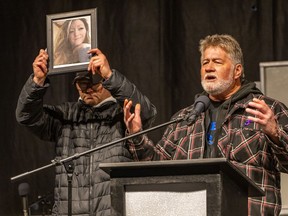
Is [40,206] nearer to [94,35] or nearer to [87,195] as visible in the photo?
[87,195]

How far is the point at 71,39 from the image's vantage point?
3838 mm

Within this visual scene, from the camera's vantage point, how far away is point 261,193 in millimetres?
2539

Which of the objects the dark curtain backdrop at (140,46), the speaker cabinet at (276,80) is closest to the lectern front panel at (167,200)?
the speaker cabinet at (276,80)

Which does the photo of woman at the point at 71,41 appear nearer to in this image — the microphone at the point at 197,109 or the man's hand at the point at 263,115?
the microphone at the point at 197,109

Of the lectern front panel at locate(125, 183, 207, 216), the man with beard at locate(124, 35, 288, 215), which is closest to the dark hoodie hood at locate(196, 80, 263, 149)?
the man with beard at locate(124, 35, 288, 215)

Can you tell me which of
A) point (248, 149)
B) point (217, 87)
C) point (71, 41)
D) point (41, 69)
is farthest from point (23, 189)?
point (248, 149)

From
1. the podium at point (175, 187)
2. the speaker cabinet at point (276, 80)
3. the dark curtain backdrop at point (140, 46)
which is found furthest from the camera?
the dark curtain backdrop at point (140, 46)

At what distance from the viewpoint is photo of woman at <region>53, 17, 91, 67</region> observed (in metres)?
3.79

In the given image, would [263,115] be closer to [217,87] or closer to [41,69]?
[217,87]

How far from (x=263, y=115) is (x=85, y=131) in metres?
1.28

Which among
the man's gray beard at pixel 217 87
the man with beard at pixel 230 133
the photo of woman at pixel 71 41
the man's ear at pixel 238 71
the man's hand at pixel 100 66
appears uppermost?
the photo of woman at pixel 71 41

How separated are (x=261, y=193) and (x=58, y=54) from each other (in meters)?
1.69

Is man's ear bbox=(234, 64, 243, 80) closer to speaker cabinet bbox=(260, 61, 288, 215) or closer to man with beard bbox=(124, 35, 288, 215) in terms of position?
man with beard bbox=(124, 35, 288, 215)

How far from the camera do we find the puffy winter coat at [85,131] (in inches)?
→ 143
